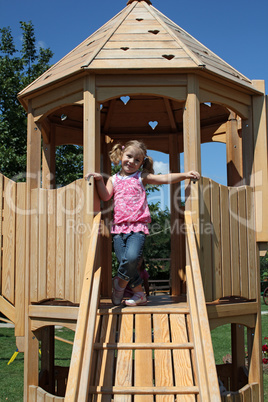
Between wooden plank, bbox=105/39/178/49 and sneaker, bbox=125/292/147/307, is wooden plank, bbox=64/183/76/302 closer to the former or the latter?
sneaker, bbox=125/292/147/307

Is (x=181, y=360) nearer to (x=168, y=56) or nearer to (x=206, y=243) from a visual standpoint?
(x=206, y=243)

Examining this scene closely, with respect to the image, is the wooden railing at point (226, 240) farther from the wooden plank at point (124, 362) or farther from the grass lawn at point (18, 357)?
the grass lawn at point (18, 357)

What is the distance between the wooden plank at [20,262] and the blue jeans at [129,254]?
131 centimetres

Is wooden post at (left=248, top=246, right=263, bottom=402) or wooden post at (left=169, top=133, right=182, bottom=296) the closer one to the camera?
wooden post at (left=248, top=246, right=263, bottom=402)

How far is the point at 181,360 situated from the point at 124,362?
0.53m

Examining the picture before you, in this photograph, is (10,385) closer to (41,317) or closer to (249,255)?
(41,317)

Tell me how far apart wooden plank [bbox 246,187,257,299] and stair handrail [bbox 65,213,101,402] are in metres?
2.10

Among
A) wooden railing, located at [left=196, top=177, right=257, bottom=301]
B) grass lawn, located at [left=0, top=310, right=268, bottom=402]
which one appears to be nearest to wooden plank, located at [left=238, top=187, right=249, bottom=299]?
wooden railing, located at [left=196, top=177, right=257, bottom=301]

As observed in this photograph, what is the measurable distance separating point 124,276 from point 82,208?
2.98 feet

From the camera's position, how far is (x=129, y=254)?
16.3 feet

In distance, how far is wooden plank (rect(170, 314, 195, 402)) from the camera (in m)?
3.85

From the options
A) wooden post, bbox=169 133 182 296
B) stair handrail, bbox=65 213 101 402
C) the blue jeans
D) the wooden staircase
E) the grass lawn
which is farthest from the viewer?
the grass lawn

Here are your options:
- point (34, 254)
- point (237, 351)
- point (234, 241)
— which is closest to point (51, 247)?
point (34, 254)

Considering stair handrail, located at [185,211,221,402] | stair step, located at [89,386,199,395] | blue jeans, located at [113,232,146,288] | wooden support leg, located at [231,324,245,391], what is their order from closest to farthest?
stair handrail, located at [185,211,221,402] → stair step, located at [89,386,199,395] → blue jeans, located at [113,232,146,288] → wooden support leg, located at [231,324,245,391]
